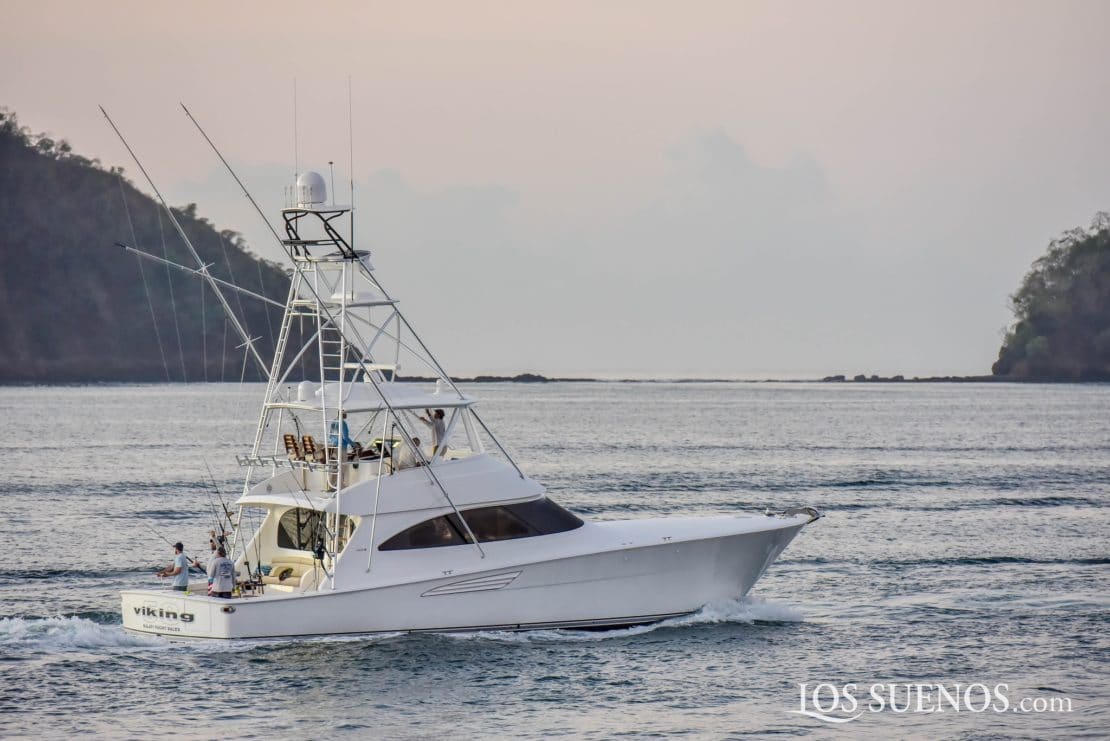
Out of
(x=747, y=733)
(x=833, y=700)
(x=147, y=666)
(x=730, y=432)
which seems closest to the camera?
(x=747, y=733)

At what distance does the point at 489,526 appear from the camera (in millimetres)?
23312

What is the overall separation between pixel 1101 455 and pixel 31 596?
58752 millimetres

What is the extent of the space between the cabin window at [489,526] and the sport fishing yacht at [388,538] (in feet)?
0.07

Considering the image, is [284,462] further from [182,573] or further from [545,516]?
[545,516]

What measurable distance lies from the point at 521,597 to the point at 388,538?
2375mm

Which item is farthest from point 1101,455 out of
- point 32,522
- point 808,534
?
point 32,522

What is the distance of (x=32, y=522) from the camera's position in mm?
42219

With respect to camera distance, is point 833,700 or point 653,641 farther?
point 653,641

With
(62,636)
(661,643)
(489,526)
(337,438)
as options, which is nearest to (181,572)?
(62,636)

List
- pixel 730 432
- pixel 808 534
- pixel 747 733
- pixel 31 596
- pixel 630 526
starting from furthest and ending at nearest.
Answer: pixel 730 432, pixel 808 534, pixel 31 596, pixel 630 526, pixel 747 733

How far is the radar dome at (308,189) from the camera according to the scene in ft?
75.1

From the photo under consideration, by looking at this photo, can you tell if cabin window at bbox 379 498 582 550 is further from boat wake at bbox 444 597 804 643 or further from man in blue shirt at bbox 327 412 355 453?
man in blue shirt at bbox 327 412 355 453

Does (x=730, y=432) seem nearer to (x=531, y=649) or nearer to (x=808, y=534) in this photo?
(x=808, y=534)

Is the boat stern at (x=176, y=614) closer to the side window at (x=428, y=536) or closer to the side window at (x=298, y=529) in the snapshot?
the side window at (x=298, y=529)
